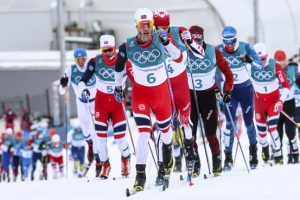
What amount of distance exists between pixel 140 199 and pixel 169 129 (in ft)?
3.77

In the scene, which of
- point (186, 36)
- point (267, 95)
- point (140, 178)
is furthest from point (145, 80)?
point (267, 95)

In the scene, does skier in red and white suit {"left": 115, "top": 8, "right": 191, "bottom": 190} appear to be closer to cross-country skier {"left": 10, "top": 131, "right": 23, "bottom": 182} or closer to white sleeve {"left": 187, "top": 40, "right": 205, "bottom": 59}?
white sleeve {"left": 187, "top": 40, "right": 205, "bottom": 59}

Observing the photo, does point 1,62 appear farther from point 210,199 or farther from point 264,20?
point 210,199

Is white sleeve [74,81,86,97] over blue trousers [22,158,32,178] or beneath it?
over

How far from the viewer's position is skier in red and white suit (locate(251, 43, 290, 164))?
11289 millimetres

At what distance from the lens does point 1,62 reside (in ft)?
104

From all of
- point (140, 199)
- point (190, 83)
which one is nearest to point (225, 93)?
point (190, 83)

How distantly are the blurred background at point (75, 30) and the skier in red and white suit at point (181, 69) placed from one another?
17305 millimetres

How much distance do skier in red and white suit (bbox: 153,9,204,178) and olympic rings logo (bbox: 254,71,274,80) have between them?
2.91 meters

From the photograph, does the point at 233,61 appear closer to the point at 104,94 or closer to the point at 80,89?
the point at 104,94

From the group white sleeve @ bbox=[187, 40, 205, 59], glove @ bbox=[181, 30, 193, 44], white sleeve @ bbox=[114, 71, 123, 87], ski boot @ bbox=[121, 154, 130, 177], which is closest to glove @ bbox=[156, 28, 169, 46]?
glove @ bbox=[181, 30, 193, 44]

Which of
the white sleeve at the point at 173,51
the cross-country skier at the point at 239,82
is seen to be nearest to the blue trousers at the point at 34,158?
the cross-country skier at the point at 239,82

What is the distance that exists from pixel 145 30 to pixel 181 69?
1.13m

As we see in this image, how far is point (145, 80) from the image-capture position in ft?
26.1
